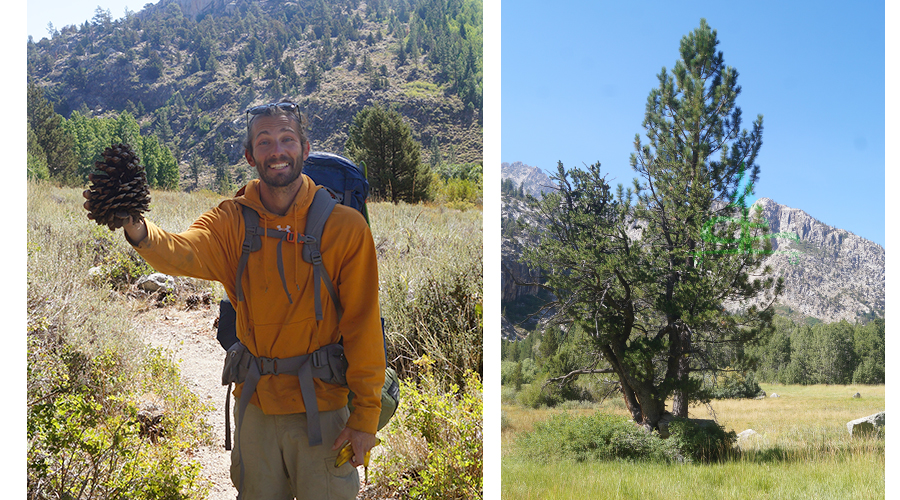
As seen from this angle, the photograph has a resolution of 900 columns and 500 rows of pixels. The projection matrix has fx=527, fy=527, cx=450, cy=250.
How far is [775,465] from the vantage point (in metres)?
2.71

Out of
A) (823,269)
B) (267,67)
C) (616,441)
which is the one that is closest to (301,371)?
(267,67)

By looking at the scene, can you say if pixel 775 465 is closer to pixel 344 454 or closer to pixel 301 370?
pixel 344 454

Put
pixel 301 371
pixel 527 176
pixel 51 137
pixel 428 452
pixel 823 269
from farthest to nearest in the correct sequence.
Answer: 1. pixel 527 176
2. pixel 823 269
3. pixel 428 452
4. pixel 51 137
5. pixel 301 371

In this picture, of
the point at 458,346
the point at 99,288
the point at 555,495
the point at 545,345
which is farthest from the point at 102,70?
the point at 555,495

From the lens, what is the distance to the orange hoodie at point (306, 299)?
123 cm

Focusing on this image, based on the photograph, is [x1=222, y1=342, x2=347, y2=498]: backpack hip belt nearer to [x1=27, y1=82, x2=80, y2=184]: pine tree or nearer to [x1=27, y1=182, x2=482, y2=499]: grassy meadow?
[x1=27, y1=182, x2=482, y2=499]: grassy meadow

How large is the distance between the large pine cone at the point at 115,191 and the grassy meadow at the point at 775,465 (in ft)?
8.50

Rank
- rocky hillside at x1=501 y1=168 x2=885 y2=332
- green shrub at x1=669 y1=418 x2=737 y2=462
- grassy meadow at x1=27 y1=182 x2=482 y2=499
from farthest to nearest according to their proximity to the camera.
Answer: green shrub at x1=669 y1=418 x2=737 y2=462 → rocky hillside at x1=501 y1=168 x2=885 y2=332 → grassy meadow at x1=27 y1=182 x2=482 y2=499

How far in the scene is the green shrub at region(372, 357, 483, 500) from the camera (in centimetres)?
209

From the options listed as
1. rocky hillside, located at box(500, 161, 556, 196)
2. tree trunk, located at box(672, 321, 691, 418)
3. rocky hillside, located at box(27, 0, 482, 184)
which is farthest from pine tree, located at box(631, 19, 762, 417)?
rocky hillside, located at box(27, 0, 482, 184)

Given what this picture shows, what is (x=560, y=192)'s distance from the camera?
2963 mm

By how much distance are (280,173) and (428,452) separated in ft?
4.54

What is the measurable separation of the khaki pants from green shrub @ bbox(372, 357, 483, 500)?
848 mm
